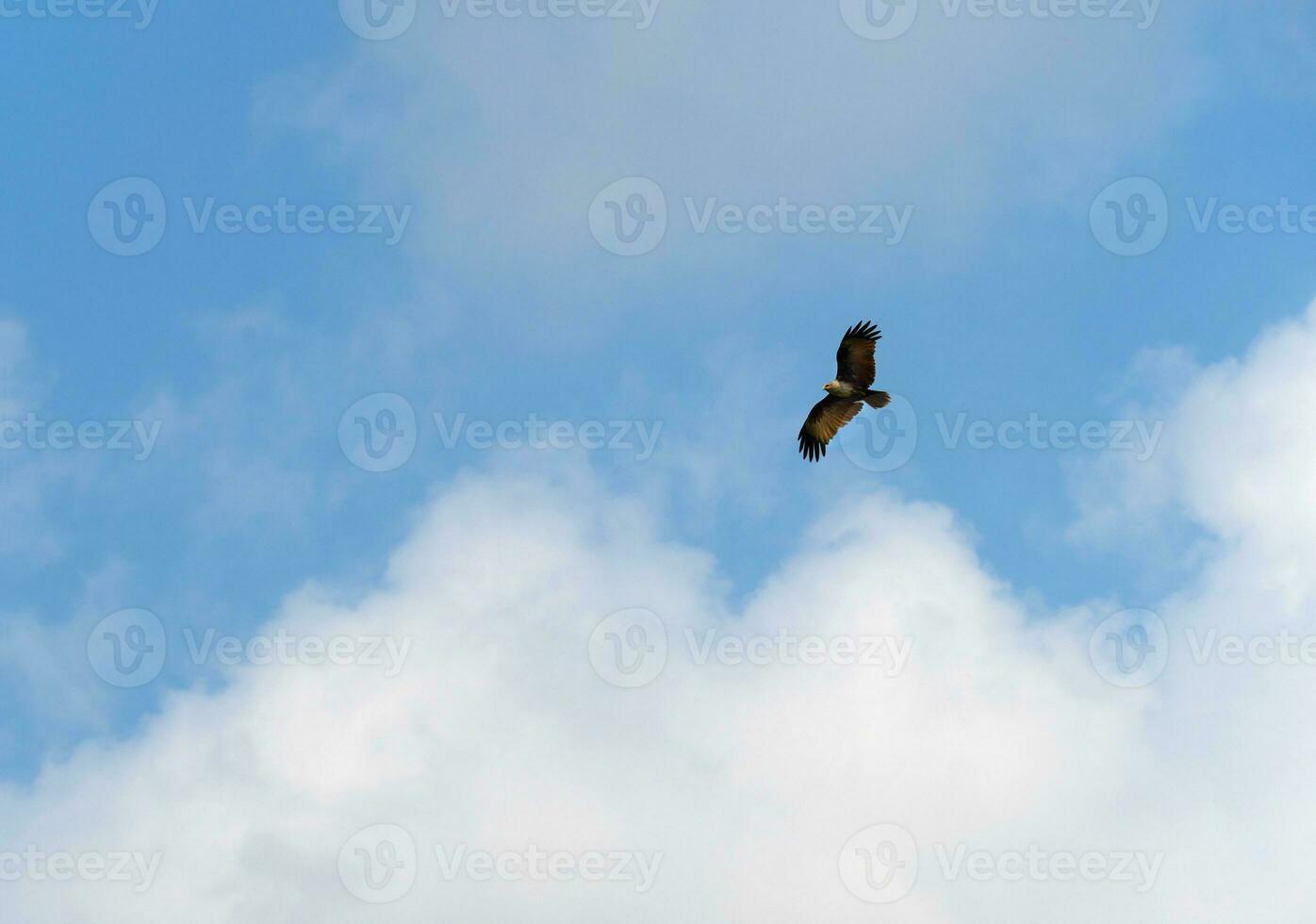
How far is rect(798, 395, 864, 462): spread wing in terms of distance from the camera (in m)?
69.8

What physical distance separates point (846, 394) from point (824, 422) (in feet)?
6.80

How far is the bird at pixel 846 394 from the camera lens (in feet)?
220

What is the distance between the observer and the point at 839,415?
70.1 m

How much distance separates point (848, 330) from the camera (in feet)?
220

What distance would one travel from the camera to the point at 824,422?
70375 mm

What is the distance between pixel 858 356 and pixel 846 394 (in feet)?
6.41

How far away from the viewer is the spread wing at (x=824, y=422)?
6975cm

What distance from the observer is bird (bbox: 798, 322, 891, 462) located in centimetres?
6719

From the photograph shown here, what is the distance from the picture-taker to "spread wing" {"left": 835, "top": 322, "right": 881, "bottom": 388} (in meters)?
67.1

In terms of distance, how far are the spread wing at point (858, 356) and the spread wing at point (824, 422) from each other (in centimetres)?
139

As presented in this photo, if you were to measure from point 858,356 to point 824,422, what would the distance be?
3.99 m

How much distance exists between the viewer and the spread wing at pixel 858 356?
67.1 metres

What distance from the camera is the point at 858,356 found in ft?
221

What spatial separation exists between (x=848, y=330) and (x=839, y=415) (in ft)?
14.5
